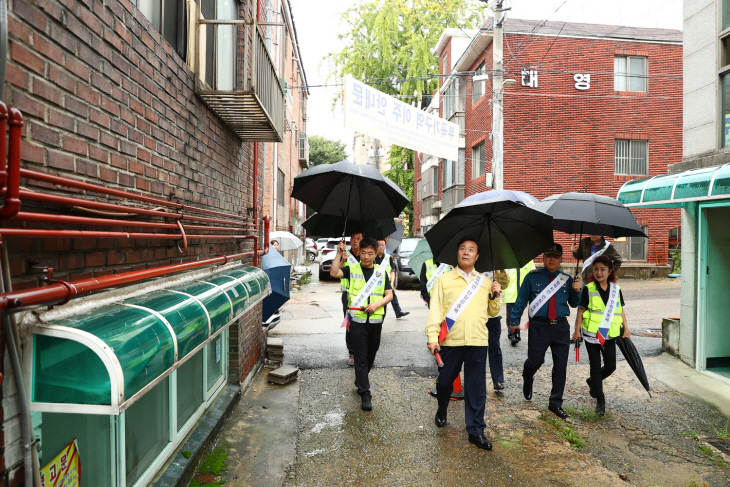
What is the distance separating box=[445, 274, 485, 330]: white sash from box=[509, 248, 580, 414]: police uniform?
115cm

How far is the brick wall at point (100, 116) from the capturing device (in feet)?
6.23

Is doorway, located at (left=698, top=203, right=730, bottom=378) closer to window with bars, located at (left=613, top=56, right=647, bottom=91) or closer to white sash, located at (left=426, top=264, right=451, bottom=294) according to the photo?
white sash, located at (left=426, top=264, right=451, bottom=294)

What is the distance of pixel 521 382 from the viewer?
253 inches

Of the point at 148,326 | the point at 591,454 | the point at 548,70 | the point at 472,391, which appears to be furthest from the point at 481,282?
the point at 548,70

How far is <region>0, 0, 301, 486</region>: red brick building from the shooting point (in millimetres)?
1845

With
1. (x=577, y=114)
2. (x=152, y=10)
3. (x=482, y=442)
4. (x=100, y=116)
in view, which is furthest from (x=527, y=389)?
(x=577, y=114)

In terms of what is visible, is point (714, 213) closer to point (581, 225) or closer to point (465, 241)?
point (581, 225)

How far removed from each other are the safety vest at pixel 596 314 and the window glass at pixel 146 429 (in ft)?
13.4

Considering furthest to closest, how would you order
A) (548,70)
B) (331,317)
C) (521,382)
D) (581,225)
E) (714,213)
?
(548,70) < (331,317) < (714,213) < (521,382) < (581,225)

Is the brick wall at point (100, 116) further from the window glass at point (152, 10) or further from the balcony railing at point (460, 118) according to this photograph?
the balcony railing at point (460, 118)

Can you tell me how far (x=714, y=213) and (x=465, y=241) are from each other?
4533 millimetres

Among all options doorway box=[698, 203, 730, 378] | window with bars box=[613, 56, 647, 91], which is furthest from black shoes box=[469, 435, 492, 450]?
window with bars box=[613, 56, 647, 91]

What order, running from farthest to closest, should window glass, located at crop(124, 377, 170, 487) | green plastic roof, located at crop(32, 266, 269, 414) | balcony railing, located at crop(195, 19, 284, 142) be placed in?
balcony railing, located at crop(195, 19, 284, 142)
window glass, located at crop(124, 377, 170, 487)
green plastic roof, located at crop(32, 266, 269, 414)

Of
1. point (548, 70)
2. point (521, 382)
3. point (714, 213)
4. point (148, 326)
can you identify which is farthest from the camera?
point (548, 70)
